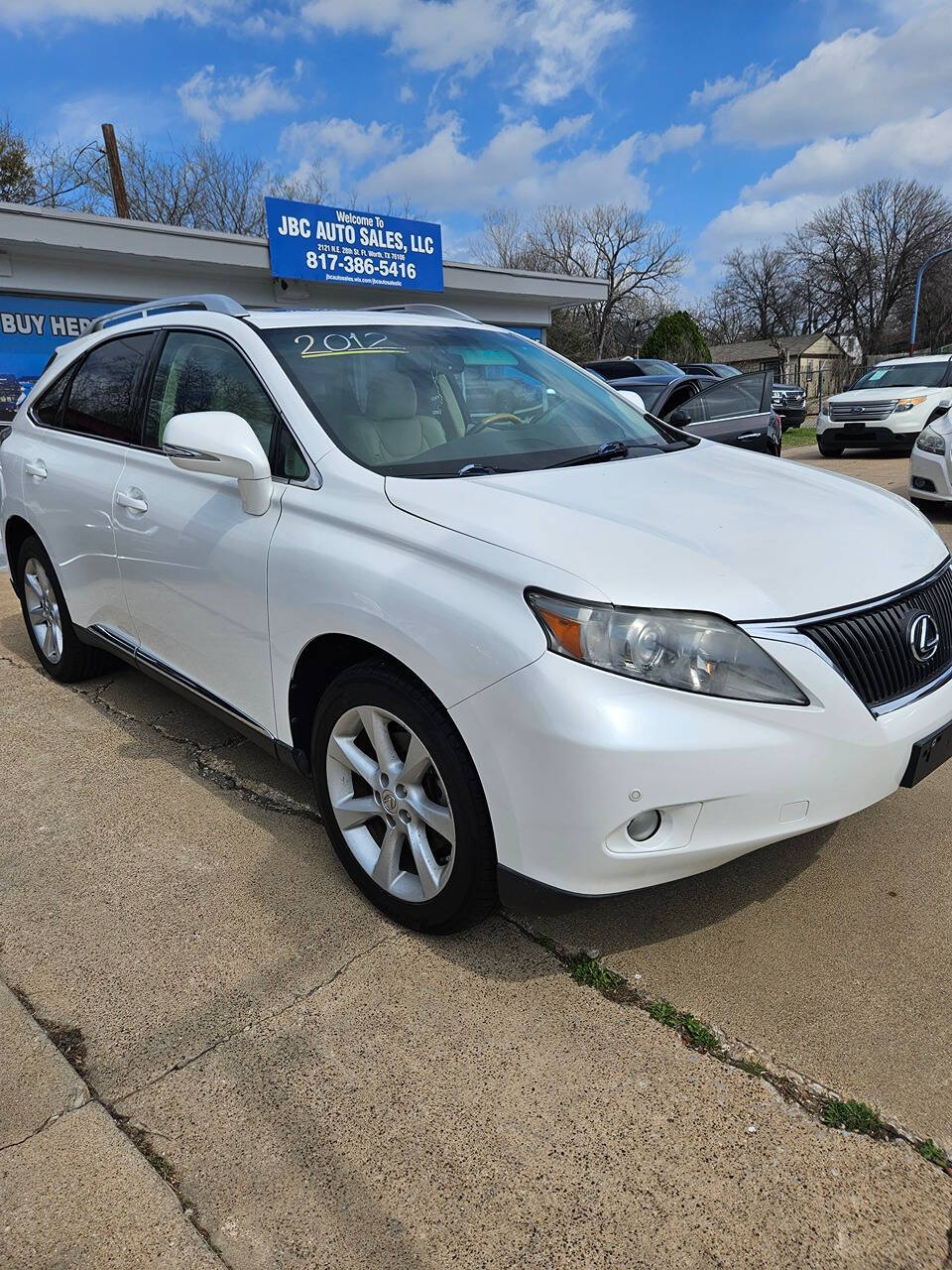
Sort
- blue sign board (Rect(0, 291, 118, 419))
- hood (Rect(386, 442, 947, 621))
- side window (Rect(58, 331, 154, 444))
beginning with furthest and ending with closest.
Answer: blue sign board (Rect(0, 291, 118, 419))
side window (Rect(58, 331, 154, 444))
hood (Rect(386, 442, 947, 621))

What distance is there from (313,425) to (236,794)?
150cm

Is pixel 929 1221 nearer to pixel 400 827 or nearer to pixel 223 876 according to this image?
pixel 400 827

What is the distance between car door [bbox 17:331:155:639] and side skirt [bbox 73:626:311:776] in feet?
0.21

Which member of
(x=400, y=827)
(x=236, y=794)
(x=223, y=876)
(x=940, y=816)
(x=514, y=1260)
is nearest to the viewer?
(x=514, y=1260)

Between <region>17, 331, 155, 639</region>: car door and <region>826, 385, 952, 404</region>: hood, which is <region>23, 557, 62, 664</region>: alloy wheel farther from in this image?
<region>826, 385, 952, 404</region>: hood

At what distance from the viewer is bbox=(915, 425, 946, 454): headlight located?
814cm

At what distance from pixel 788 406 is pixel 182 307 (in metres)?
20.5

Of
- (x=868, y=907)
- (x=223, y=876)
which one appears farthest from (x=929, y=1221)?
(x=223, y=876)

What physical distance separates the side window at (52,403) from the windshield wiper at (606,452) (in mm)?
2710

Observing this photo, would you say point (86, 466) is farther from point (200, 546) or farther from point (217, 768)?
point (217, 768)

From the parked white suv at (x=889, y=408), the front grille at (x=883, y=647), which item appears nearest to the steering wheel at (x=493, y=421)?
the front grille at (x=883, y=647)

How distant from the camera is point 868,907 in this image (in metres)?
2.62

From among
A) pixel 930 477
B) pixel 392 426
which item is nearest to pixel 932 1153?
pixel 392 426

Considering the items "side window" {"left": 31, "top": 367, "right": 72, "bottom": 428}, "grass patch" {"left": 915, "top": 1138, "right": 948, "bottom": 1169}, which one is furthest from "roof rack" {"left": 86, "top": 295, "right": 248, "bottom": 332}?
"grass patch" {"left": 915, "top": 1138, "right": 948, "bottom": 1169}
